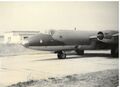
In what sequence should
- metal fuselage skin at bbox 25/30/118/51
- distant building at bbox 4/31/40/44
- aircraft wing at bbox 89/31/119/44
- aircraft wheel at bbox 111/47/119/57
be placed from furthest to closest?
1. metal fuselage skin at bbox 25/30/118/51
2. aircraft wing at bbox 89/31/119/44
3. aircraft wheel at bbox 111/47/119/57
4. distant building at bbox 4/31/40/44

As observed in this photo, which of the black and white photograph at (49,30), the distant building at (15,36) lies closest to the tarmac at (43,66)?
the black and white photograph at (49,30)

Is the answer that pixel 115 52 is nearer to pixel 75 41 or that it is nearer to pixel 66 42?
pixel 75 41

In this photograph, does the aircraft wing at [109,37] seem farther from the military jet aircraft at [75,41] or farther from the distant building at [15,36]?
the distant building at [15,36]

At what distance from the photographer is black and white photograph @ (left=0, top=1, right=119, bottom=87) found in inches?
60.3

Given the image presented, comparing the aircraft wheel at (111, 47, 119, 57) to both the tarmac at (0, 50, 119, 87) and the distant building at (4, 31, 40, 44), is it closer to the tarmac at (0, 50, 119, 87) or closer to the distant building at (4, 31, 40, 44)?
the tarmac at (0, 50, 119, 87)

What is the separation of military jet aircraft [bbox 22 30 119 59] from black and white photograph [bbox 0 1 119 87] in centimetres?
3

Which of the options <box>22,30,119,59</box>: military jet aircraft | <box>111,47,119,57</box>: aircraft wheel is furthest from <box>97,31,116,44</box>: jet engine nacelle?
<box>111,47,119,57</box>: aircraft wheel

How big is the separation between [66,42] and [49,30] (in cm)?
70

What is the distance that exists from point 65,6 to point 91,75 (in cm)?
54

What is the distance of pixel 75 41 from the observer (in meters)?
2.25

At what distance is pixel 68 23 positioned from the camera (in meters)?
1.64

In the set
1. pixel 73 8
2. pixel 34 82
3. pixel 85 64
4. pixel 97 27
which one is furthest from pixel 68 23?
pixel 34 82

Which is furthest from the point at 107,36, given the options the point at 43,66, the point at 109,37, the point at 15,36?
the point at 15,36

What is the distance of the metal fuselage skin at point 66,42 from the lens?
199 centimetres
